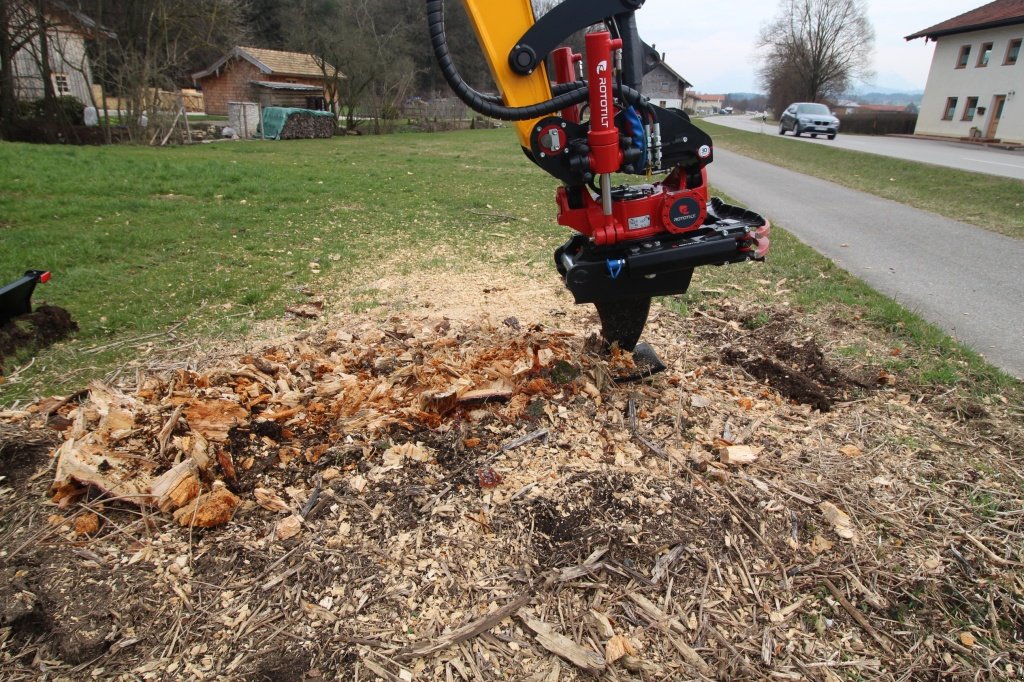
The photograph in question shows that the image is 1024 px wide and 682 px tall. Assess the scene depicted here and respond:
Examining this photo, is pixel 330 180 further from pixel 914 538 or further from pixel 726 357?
pixel 914 538

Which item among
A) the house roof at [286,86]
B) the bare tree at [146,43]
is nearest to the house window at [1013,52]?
the bare tree at [146,43]

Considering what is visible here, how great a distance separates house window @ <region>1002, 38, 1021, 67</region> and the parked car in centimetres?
927

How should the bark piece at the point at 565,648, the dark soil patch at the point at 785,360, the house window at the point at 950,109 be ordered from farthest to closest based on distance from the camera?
the house window at the point at 950,109, the dark soil patch at the point at 785,360, the bark piece at the point at 565,648

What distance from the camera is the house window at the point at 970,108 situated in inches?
1204

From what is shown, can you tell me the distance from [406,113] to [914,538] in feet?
134

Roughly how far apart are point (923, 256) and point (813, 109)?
2439 centimetres

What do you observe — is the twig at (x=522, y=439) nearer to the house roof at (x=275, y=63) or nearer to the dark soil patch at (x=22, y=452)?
the dark soil patch at (x=22, y=452)

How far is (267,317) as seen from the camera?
5.62 meters

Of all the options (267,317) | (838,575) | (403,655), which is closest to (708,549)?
(838,575)

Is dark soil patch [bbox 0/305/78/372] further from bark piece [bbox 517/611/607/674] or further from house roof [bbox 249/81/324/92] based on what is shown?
house roof [bbox 249/81/324/92]

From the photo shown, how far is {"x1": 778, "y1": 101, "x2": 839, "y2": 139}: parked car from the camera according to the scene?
2667 centimetres

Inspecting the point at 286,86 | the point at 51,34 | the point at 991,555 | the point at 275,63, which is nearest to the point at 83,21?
the point at 51,34

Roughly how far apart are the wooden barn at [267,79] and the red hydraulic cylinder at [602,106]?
38275 mm

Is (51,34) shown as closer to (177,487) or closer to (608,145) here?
(177,487)
